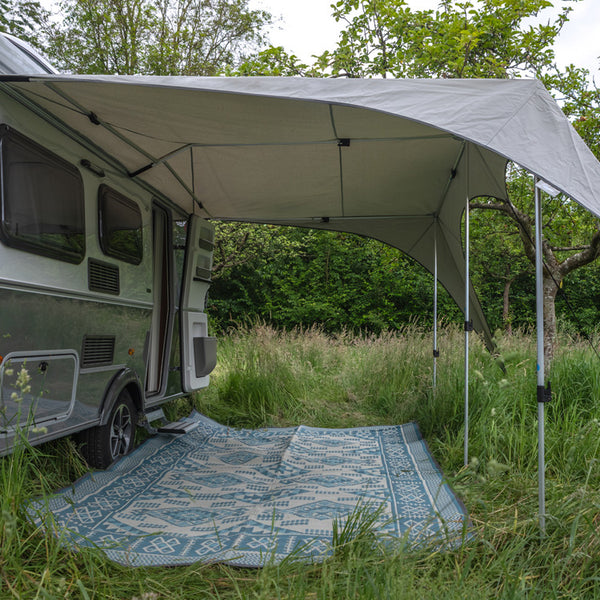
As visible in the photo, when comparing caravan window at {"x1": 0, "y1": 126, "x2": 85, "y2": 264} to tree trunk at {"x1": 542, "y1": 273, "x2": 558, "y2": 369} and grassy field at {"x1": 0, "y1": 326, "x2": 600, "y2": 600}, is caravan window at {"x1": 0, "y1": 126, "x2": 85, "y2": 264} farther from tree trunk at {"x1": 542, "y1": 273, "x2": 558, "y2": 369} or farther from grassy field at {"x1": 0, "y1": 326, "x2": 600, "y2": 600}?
tree trunk at {"x1": 542, "y1": 273, "x2": 558, "y2": 369}

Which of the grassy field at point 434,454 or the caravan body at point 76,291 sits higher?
the caravan body at point 76,291

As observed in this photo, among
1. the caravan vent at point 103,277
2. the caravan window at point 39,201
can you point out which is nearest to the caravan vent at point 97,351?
the caravan vent at point 103,277

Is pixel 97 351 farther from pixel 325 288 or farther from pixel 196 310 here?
pixel 325 288

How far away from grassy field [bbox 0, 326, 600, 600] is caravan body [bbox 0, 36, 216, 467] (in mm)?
319

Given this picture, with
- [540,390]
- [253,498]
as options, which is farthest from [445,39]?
[253,498]

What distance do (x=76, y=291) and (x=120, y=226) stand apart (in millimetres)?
875

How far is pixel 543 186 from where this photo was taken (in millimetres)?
2520

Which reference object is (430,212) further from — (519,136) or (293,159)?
(519,136)

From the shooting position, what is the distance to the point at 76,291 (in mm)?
3410

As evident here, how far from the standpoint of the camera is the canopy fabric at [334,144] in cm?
262

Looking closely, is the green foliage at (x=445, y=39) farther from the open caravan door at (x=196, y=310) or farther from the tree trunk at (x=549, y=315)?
the open caravan door at (x=196, y=310)

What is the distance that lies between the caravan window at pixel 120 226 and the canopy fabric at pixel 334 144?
12.2 inches

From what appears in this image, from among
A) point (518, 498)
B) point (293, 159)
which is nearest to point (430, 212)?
point (293, 159)

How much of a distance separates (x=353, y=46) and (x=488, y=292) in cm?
710
